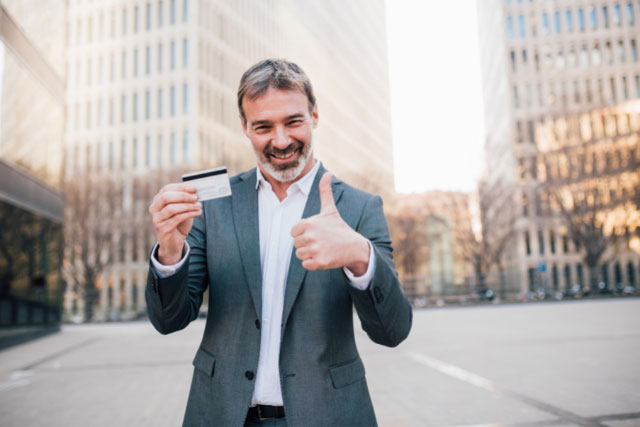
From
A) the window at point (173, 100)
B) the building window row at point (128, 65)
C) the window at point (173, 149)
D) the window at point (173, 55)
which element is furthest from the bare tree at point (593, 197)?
the building window row at point (128, 65)

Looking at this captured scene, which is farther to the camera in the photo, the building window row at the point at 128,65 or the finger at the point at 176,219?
the building window row at the point at 128,65

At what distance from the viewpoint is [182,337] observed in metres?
15.7

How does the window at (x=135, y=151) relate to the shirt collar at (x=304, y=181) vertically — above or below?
above

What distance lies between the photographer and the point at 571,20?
5750 centimetres

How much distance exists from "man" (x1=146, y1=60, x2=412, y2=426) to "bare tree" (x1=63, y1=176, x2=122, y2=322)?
31.4m

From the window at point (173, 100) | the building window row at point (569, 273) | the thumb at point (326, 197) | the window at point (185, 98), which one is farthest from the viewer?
the window at point (173, 100)

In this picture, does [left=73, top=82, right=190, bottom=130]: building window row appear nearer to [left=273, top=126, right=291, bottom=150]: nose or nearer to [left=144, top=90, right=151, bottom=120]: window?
[left=144, top=90, right=151, bottom=120]: window

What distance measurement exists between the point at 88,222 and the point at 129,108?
24899 millimetres

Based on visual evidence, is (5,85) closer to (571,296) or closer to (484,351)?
(484,351)

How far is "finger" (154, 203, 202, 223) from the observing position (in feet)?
5.25

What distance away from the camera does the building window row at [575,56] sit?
5544cm

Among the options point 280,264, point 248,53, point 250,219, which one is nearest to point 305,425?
point 280,264

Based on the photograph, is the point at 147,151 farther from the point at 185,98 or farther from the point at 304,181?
the point at 304,181

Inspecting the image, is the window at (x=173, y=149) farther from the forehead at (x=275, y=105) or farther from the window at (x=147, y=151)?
the forehead at (x=275, y=105)
